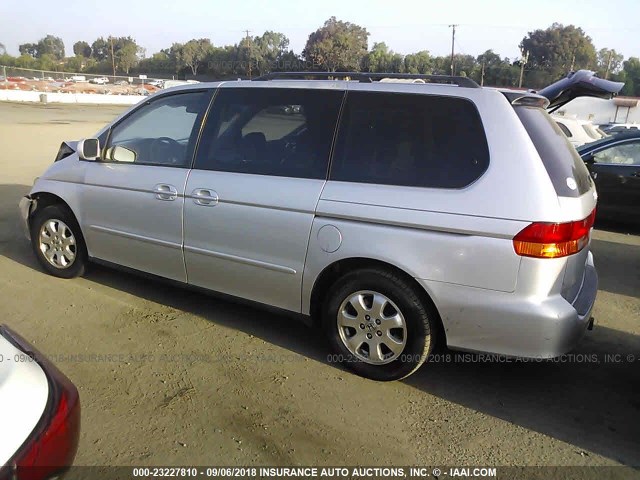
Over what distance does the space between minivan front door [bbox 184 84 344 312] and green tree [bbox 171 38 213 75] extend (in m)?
98.6

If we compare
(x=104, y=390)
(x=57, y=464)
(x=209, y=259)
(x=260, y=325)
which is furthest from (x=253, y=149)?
(x=57, y=464)

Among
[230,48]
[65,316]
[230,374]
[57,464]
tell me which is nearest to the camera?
[57,464]

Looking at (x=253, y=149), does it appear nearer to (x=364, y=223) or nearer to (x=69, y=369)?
(x=364, y=223)

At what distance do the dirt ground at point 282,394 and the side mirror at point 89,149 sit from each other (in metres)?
1.15

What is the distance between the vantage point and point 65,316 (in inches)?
164

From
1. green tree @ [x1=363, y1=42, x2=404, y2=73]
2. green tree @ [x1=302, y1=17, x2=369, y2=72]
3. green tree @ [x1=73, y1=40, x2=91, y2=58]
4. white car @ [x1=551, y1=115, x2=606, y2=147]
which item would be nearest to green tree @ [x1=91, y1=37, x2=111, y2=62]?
green tree @ [x1=73, y1=40, x2=91, y2=58]

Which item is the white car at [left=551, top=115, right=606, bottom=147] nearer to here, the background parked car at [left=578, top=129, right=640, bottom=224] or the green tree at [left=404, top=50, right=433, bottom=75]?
the background parked car at [left=578, top=129, right=640, bottom=224]

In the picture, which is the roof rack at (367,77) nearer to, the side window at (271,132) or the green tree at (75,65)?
the side window at (271,132)

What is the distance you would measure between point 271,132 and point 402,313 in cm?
158

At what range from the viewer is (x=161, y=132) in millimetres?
4398

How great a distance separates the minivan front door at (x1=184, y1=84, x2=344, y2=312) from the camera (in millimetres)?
3482

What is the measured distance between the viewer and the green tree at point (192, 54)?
3762 inches

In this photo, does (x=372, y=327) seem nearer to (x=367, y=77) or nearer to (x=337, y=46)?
(x=367, y=77)

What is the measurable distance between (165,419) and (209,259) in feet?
4.13
